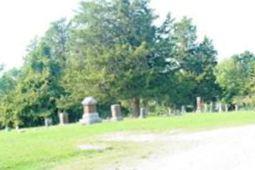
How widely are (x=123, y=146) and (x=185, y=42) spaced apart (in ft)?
174

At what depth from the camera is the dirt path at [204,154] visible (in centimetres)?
1205

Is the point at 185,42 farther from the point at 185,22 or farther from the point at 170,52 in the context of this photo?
the point at 170,52

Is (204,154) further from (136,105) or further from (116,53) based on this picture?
(136,105)

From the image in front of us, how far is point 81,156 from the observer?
50.6 feet

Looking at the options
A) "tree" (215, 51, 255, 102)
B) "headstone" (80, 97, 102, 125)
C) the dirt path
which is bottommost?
the dirt path

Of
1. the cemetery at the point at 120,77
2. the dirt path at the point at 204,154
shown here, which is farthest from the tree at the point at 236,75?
the dirt path at the point at 204,154

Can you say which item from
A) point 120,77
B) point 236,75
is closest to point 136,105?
point 120,77

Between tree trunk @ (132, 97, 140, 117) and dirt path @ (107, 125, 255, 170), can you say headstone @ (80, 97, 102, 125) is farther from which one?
tree trunk @ (132, 97, 140, 117)

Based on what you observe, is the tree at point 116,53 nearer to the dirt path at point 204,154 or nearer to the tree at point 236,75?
the tree at point 236,75

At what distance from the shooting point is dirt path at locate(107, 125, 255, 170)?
39.5 feet

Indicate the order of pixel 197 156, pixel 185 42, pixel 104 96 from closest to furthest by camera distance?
pixel 197 156
pixel 104 96
pixel 185 42

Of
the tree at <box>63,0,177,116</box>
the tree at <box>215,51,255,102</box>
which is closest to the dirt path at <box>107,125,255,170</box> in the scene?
the tree at <box>63,0,177,116</box>

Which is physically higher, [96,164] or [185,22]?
[185,22]

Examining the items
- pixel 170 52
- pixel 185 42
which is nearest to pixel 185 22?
pixel 185 42
